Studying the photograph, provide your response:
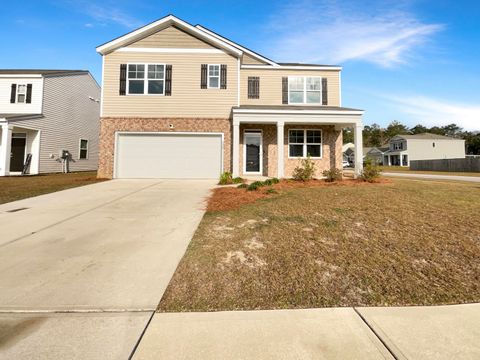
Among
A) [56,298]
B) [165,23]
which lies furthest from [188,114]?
[56,298]

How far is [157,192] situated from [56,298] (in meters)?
6.65

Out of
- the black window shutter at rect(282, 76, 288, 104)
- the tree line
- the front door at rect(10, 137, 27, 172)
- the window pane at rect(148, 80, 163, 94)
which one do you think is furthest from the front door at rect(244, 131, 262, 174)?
the tree line

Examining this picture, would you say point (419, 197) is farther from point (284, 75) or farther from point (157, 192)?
point (284, 75)

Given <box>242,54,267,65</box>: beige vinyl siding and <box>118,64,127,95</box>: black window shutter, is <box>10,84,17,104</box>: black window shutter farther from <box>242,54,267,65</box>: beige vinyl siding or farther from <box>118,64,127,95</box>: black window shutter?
<box>242,54,267,65</box>: beige vinyl siding

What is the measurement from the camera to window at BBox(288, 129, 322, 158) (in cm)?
1475

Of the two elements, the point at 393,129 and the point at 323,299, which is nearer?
the point at 323,299

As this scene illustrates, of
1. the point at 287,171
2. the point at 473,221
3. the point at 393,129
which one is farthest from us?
the point at 393,129

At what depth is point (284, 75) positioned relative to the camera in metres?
15.0

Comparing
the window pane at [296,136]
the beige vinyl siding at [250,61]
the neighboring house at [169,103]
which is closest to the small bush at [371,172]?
the neighboring house at [169,103]

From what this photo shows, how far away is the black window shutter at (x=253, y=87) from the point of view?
14906mm

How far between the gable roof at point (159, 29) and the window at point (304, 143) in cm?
537

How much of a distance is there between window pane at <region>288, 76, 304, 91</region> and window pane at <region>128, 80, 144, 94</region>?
822 cm

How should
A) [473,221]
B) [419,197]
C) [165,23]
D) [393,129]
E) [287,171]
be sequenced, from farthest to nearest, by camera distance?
[393,129] → [287,171] → [165,23] → [419,197] → [473,221]

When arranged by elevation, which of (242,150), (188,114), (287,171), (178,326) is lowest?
(178,326)
